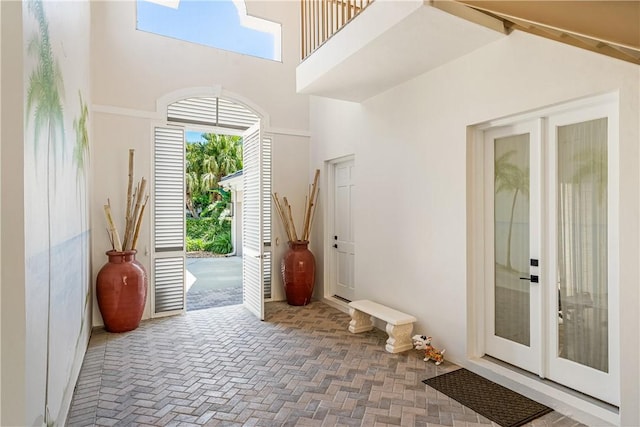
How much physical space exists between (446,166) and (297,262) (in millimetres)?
2678

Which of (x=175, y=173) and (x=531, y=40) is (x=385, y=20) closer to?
(x=531, y=40)

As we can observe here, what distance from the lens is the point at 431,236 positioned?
12.0ft

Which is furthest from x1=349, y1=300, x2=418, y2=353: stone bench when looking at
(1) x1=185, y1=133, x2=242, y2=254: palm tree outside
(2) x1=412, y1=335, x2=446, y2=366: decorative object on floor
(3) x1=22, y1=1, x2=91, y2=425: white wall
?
(1) x1=185, y1=133, x2=242, y2=254: palm tree outside

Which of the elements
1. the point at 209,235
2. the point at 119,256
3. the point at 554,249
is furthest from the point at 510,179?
the point at 209,235

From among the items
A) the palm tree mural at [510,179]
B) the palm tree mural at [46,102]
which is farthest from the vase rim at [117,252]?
the palm tree mural at [510,179]

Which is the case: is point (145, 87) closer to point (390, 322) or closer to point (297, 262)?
point (297, 262)

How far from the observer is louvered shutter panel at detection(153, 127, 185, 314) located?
16.1 feet

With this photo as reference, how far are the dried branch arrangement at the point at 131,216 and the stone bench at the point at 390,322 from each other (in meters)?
2.87

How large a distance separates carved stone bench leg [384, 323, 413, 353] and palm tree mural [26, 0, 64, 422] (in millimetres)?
Answer: 2858

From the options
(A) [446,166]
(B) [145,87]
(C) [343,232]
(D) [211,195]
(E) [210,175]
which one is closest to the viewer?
(A) [446,166]

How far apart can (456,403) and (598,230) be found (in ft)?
5.32

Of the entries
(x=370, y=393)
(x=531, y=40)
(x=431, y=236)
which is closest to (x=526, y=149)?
(x=531, y=40)

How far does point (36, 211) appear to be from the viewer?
1466 millimetres

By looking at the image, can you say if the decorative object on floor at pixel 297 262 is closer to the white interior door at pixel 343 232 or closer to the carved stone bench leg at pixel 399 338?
the white interior door at pixel 343 232
